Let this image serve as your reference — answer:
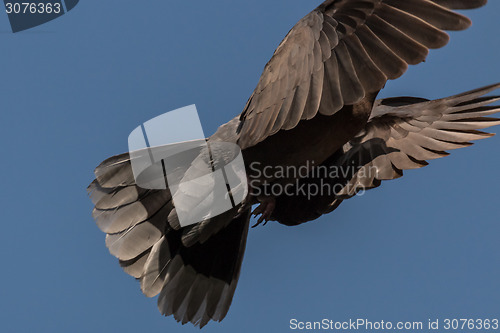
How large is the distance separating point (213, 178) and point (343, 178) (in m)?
0.99

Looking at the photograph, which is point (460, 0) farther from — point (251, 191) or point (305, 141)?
point (251, 191)

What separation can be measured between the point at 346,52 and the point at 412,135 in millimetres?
1731

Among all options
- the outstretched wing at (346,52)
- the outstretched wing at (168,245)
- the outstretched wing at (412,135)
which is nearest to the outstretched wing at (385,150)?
the outstretched wing at (412,135)

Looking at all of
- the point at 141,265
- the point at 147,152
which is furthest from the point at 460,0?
the point at 141,265

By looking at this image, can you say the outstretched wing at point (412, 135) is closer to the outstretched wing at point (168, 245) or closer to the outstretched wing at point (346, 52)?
the outstretched wing at point (168, 245)

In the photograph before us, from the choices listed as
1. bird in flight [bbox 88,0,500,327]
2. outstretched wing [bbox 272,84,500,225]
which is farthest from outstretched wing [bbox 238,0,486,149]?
outstretched wing [bbox 272,84,500,225]

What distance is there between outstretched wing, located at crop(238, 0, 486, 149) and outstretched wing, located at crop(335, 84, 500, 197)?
1.42 metres

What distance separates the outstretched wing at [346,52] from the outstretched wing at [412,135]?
4.65ft

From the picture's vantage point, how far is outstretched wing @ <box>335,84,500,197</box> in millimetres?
5422

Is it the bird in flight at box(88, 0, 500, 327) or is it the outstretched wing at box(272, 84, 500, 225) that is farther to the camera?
the outstretched wing at box(272, 84, 500, 225)

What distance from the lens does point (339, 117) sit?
474 cm

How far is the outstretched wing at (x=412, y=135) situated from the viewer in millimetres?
5422

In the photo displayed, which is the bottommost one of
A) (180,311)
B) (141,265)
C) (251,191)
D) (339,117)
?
(180,311)

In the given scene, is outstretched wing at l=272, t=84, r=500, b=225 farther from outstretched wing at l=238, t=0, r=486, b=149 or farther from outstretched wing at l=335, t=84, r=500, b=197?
outstretched wing at l=238, t=0, r=486, b=149
